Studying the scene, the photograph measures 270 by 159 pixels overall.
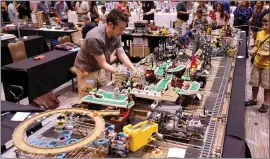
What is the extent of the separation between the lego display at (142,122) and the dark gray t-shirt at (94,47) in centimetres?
32

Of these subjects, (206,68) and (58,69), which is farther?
(58,69)

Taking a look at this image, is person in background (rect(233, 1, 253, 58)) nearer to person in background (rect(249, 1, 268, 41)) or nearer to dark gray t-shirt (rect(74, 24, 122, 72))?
person in background (rect(249, 1, 268, 41))

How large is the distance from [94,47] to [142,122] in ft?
→ 3.56

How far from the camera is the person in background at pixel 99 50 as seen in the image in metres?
2.65

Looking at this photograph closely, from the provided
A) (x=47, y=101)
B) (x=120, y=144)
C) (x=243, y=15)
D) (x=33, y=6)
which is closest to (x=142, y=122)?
(x=120, y=144)

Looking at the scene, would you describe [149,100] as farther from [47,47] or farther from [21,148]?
[47,47]

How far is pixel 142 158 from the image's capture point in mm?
1732

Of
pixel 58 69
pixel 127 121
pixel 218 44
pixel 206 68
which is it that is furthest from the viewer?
pixel 58 69

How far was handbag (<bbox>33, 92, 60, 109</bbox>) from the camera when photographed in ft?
14.6

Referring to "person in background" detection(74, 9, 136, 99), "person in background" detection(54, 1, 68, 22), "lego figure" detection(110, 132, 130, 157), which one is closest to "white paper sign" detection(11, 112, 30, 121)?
"person in background" detection(74, 9, 136, 99)

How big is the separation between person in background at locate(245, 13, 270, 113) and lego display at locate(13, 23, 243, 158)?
1015mm

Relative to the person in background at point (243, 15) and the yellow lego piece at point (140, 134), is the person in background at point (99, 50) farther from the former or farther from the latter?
the person in background at point (243, 15)

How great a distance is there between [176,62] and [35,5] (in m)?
8.10

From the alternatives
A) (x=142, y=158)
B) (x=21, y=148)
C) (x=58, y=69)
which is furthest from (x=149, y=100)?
Answer: (x=58, y=69)
